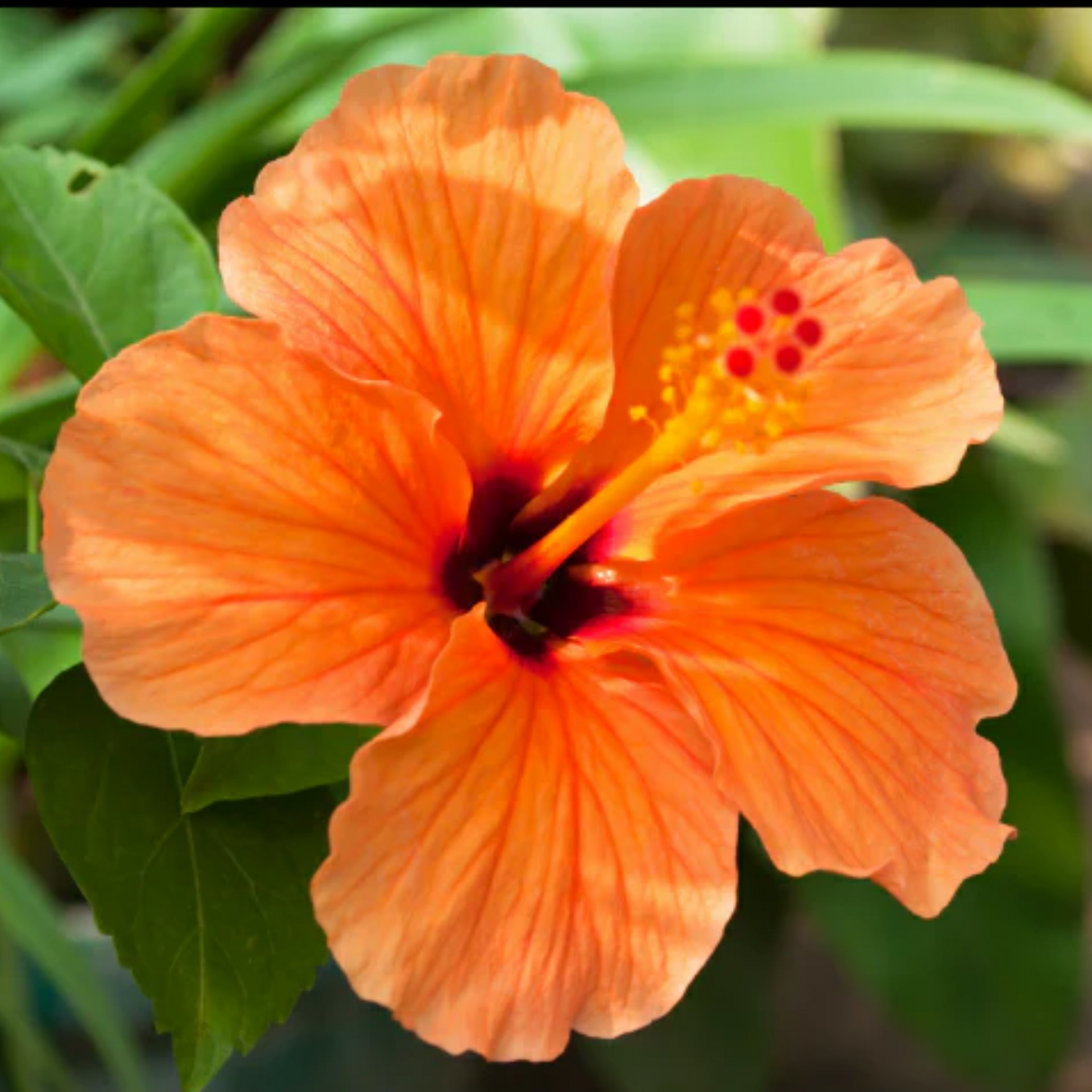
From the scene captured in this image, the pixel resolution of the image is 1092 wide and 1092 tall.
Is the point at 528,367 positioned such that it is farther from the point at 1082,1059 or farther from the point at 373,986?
the point at 1082,1059

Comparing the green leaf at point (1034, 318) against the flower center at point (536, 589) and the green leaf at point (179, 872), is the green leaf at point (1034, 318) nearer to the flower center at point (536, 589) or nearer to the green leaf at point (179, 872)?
the flower center at point (536, 589)

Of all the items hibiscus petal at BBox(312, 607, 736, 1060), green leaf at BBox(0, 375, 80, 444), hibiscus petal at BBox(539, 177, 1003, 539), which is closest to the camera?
hibiscus petal at BBox(312, 607, 736, 1060)

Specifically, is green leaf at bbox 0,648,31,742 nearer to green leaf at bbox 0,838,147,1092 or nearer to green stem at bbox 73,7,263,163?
green leaf at bbox 0,838,147,1092

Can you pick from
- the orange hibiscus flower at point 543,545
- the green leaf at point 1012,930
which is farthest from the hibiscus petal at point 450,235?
the green leaf at point 1012,930

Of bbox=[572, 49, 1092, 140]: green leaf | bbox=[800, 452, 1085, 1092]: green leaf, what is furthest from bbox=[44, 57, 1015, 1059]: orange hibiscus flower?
bbox=[800, 452, 1085, 1092]: green leaf

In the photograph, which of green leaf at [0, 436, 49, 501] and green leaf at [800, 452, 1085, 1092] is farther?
green leaf at [800, 452, 1085, 1092]
